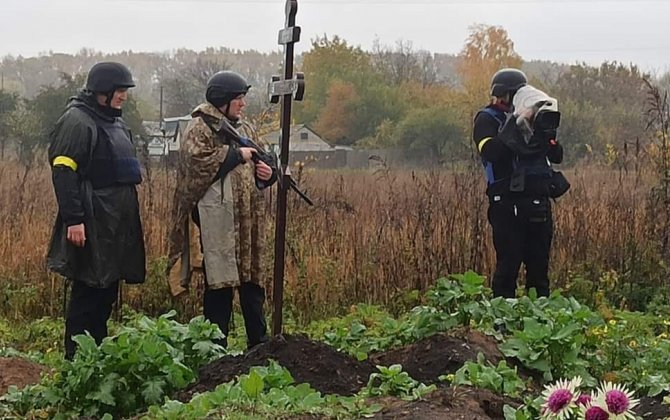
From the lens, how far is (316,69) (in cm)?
4644

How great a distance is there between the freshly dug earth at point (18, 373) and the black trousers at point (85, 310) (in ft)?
0.79

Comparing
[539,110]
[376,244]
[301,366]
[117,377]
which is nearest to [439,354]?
[301,366]

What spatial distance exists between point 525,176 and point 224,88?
1964 millimetres

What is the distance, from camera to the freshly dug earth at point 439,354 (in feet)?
15.0

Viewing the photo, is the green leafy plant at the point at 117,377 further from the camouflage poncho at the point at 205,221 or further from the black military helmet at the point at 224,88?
the black military helmet at the point at 224,88

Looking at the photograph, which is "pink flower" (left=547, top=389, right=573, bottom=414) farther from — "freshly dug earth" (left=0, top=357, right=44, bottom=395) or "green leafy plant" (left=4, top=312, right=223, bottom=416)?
"freshly dug earth" (left=0, top=357, right=44, bottom=395)

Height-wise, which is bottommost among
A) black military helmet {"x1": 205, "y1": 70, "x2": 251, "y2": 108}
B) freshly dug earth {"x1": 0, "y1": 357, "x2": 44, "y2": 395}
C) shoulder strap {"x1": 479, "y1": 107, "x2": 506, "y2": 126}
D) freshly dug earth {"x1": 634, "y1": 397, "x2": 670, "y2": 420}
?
freshly dug earth {"x1": 0, "y1": 357, "x2": 44, "y2": 395}

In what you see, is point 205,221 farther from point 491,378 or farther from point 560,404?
point 560,404

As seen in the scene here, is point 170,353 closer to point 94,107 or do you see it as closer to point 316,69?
point 94,107

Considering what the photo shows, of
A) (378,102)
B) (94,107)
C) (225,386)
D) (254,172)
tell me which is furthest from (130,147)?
(378,102)

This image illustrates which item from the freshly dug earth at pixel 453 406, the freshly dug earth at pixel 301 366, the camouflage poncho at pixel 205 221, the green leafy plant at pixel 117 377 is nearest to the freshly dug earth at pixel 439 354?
the freshly dug earth at pixel 301 366

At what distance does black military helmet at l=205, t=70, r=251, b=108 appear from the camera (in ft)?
19.2

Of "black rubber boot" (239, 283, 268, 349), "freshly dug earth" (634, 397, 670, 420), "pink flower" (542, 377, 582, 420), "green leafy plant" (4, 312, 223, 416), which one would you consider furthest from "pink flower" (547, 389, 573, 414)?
"black rubber boot" (239, 283, 268, 349)

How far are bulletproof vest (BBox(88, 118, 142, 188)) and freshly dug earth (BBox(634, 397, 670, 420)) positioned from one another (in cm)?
312
